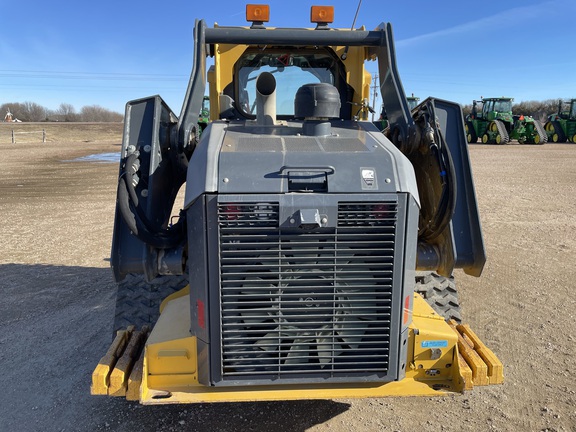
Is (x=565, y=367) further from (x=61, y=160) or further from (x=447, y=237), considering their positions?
(x=61, y=160)

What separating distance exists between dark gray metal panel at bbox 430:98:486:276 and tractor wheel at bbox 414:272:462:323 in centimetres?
86

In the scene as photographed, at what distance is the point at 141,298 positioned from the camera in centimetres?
365

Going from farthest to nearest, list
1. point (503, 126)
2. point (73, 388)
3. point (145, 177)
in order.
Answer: point (503, 126), point (73, 388), point (145, 177)

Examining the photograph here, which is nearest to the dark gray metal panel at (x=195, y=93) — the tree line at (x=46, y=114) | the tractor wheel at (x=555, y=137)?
the tractor wheel at (x=555, y=137)

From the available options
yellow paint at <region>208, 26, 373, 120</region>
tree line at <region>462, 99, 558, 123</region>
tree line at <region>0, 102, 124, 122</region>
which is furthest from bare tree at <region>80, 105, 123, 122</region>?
yellow paint at <region>208, 26, 373, 120</region>

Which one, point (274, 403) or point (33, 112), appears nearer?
point (274, 403)

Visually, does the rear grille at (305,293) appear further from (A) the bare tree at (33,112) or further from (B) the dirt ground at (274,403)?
(A) the bare tree at (33,112)

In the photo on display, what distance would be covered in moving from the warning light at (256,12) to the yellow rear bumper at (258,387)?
2277 mm

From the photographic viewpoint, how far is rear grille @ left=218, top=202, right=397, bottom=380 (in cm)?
239

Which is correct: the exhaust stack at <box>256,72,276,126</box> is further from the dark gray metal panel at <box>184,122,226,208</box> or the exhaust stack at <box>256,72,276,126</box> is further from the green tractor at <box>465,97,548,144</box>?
the green tractor at <box>465,97,548,144</box>

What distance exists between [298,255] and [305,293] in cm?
20

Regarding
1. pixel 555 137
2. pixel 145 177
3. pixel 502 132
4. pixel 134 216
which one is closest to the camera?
pixel 134 216

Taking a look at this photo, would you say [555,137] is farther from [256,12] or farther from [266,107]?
[266,107]

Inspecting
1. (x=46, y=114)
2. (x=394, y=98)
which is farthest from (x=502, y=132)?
(x=46, y=114)
